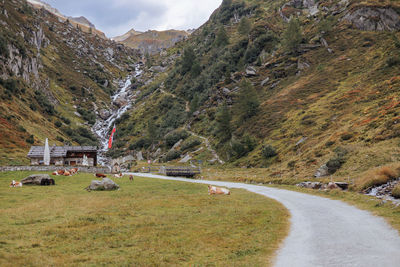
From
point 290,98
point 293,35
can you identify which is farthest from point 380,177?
A: point 293,35

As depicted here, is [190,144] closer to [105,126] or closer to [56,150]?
[56,150]

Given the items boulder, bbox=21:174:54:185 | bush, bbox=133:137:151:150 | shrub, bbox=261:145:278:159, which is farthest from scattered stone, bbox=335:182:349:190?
bush, bbox=133:137:151:150

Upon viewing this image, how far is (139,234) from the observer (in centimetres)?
1153

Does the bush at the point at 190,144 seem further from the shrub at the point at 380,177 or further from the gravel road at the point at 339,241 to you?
the gravel road at the point at 339,241

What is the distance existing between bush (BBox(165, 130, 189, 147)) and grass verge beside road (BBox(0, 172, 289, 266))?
294 feet

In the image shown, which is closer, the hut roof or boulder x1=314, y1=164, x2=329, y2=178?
boulder x1=314, y1=164, x2=329, y2=178

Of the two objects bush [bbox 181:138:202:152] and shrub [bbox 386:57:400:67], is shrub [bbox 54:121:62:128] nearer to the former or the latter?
bush [bbox 181:138:202:152]

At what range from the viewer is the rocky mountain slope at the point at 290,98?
144 ft

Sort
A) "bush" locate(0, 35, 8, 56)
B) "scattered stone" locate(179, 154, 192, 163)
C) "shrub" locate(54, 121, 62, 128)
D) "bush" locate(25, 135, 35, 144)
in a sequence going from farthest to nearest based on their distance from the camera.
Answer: "shrub" locate(54, 121, 62, 128)
"bush" locate(0, 35, 8, 56)
"scattered stone" locate(179, 154, 192, 163)
"bush" locate(25, 135, 35, 144)

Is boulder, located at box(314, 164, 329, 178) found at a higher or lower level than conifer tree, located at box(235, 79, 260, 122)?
lower

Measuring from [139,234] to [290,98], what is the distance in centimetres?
8245

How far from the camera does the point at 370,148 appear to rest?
3378 centimetres

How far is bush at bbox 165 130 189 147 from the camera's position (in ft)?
354

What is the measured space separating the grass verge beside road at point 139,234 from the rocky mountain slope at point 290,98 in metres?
23.5
